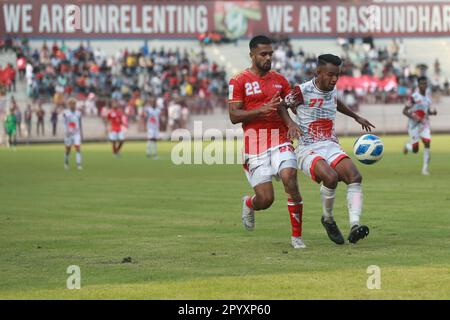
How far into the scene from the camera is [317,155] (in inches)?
566

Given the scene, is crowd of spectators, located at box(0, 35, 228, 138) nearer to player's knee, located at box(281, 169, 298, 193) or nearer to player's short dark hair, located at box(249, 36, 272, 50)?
player's short dark hair, located at box(249, 36, 272, 50)

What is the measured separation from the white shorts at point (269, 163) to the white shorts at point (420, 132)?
1583 cm

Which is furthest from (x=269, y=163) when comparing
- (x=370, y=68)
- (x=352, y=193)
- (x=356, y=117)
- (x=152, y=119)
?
(x=370, y=68)

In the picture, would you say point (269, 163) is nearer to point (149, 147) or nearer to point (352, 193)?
point (352, 193)

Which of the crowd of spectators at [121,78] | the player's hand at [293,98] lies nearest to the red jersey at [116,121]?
the crowd of spectators at [121,78]

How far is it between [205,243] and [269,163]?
1.38m

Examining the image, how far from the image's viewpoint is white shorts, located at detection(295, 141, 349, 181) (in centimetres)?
1427

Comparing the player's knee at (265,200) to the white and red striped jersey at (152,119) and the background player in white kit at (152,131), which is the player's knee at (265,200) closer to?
the background player in white kit at (152,131)

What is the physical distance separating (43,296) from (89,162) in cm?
2956

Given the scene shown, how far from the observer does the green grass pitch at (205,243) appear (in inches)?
418

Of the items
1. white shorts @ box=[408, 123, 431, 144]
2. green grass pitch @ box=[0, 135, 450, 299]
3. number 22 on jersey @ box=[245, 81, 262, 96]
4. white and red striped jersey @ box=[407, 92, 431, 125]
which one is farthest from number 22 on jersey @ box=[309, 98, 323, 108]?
white and red striped jersey @ box=[407, 92, 431, 125]

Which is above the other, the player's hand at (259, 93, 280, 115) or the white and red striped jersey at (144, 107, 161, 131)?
the player's hand at (259, 93, 280, 115)

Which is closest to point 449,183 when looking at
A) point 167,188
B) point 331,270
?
point 167,188
